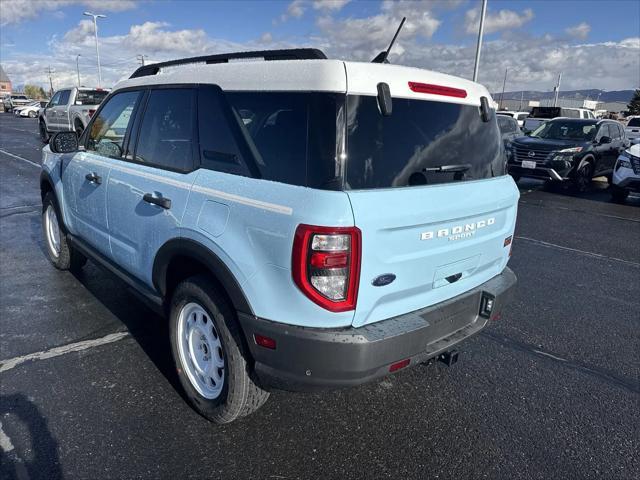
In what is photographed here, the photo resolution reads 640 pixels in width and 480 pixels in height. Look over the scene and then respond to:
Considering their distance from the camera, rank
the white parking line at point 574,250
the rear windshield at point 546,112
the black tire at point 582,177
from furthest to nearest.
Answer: the rear windshield at point 546,112 → the black tire at point 582,177 → the white parking line at point 574,250

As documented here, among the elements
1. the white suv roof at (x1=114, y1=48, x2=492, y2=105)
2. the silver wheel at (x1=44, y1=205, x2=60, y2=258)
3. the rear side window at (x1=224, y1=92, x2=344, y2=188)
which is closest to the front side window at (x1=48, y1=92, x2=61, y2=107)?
the silver wheel at (x1=44, y1=205, x2=60, y2=258)

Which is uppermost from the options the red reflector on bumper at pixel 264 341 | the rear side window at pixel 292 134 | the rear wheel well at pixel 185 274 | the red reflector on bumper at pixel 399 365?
the rear side window at pixel 292 134

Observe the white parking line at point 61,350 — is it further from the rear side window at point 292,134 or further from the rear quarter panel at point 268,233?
the rear side window at point 292,134

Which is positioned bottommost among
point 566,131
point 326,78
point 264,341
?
point 264,341

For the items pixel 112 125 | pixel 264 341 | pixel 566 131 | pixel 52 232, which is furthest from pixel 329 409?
pixel 566 131

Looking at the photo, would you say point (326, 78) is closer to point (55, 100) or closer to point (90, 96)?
point (90, 96)

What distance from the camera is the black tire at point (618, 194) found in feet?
34.2

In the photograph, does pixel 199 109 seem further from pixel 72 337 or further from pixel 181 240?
pixel 72 337

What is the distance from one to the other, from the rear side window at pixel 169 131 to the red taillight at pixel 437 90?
126 cm

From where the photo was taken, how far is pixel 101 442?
8.05 feet

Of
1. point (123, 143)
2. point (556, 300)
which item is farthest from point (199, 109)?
point (556, 300)

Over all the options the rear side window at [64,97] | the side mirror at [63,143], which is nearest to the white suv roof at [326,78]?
the side mirror at [63,143]

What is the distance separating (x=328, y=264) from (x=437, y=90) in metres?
1.20

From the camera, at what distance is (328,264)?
6.46ft
